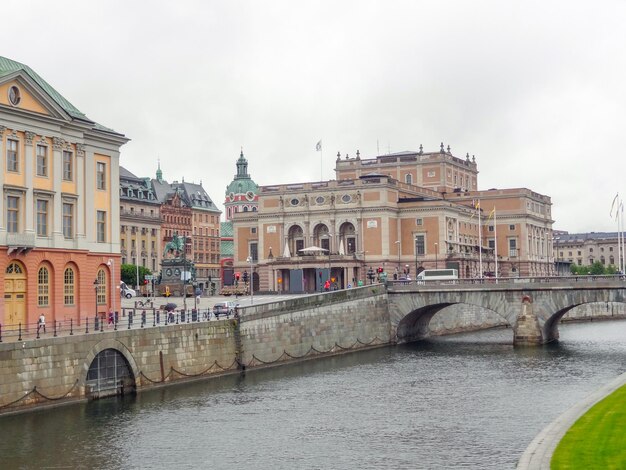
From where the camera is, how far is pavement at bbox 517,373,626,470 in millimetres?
32438

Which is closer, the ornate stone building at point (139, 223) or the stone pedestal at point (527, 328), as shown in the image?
the stone pedestal at point (527, 328)

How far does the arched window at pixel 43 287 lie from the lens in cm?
6450

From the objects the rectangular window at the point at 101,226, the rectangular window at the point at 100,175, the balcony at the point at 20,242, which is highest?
the rectangular window at the point at 100,175

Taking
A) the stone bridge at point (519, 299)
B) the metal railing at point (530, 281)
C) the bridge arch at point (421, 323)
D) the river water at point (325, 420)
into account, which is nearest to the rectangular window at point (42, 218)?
the river water at point (325, 420)

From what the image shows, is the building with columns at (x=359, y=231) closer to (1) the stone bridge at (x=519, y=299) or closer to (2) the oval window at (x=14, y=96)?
(1) the stone bridge at (x=519, y=299)

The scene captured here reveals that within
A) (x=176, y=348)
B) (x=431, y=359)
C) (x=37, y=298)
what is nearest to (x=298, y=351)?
(x=431, y=359)

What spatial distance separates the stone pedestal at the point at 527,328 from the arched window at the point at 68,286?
1663 inches

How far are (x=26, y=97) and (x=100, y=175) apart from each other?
9863 millimetres

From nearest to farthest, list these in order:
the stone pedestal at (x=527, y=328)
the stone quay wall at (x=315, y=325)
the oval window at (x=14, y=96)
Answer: the oval window at (x=14, y=96)
the stone quay wall at (x=315, y=325)
the stone pedestal at (x=527, y=328)

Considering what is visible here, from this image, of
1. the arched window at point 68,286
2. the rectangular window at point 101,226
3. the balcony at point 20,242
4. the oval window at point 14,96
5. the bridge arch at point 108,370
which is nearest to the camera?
the bridge arch at point 108,370

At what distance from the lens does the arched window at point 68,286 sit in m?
67.2

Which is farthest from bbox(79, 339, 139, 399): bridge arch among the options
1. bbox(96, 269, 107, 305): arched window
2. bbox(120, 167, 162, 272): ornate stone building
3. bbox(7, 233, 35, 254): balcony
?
bbox(120, 167, 162, 272): ornate stone building

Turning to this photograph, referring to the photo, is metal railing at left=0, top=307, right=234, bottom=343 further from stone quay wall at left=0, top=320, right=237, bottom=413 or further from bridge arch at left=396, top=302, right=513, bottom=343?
bridge arch at left=396, top=302, right=513, bottom=343

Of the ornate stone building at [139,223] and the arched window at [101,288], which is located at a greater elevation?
the ornate stone building at [139,223]
